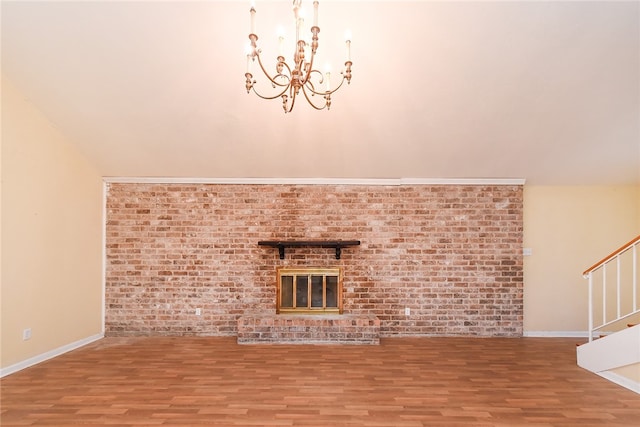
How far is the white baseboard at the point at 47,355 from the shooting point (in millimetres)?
3813

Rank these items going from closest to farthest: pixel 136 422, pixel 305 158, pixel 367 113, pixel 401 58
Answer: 1. pixel 136 422
2. pixel 401 58
3. pixel 367 113
4. pixel 305 158

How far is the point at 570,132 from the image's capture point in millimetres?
4414

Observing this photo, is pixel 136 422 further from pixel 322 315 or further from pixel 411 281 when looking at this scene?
pixel 411 281

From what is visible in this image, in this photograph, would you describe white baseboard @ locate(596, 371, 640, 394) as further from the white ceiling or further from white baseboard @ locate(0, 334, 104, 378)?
white baseboard @ locate(0, 334, 104, 378)

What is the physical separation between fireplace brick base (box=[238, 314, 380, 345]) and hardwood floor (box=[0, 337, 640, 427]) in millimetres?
163

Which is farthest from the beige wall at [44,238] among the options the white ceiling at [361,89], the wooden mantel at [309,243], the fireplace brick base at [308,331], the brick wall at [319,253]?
the wooden mantel at [309,243]

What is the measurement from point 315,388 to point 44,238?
11.5 feet

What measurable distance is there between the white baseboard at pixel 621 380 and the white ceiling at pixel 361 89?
8.60 ft

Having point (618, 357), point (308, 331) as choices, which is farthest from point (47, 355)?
point (618, 357)

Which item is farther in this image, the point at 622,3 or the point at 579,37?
the point at 579,37

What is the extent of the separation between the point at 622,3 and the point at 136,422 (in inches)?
201

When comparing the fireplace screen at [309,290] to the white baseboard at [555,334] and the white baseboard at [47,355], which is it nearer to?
the white baseboard at [47,355]

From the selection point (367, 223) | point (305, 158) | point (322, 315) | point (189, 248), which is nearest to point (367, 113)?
point (305, 158)

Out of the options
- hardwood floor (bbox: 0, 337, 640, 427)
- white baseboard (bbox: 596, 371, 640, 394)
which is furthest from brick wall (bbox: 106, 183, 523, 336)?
white baseboard (bbox: 596, 371, 640, 394)
